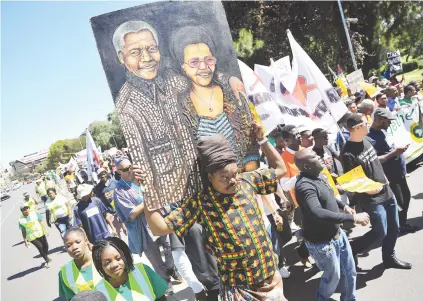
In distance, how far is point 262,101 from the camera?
232 inches

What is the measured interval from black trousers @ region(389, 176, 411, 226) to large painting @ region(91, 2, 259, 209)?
3076 millimetres

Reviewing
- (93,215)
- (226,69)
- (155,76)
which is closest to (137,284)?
(155,76)

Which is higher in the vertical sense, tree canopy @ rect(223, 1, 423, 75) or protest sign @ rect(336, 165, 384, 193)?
tree canopy @ rect(223, 1, 423, 75)

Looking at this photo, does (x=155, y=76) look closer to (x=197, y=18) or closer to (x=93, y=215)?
(x=197, y=18)

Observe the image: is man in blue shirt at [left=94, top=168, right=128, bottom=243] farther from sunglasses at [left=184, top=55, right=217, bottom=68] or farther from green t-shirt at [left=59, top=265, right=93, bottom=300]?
sunglasses at [left=184, top=55, right=217, bottom=68]

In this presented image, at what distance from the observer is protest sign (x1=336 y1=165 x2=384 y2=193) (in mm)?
3431

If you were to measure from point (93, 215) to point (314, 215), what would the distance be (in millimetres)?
3961

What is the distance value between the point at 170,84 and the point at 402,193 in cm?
386

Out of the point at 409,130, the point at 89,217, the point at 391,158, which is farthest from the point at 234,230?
the point at 409,130

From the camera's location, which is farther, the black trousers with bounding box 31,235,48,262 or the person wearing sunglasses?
the black trousers with bounding box 31,235,48,262

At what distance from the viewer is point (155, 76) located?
2.19 m

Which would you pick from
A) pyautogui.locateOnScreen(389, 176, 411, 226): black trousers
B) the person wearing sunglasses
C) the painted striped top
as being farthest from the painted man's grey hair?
pyautogui.locateOnScreen(389, 176, 411, 226): black trousers

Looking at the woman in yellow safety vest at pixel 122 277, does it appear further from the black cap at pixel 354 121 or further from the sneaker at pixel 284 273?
the black cap at pixel 354 121

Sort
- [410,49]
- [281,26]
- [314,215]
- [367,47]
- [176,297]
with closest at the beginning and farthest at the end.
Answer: [314,215], [176,297], [281,26], [367,47], [410,49]
